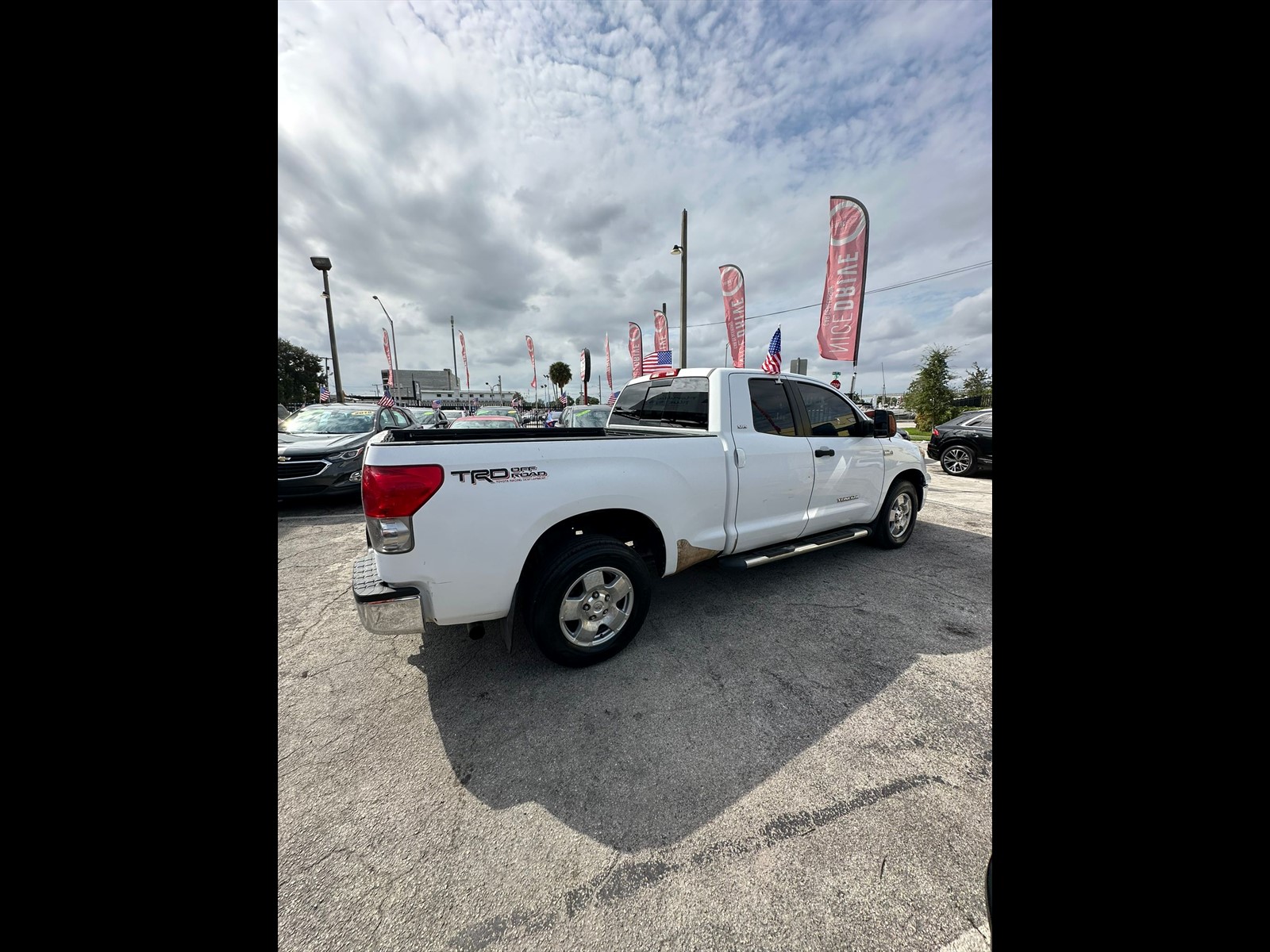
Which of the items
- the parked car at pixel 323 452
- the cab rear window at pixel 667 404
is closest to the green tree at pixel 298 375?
the parked car at pixel 323 452

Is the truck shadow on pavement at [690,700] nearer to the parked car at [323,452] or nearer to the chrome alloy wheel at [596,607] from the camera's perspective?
the chrome alloy wheel at [596,607]

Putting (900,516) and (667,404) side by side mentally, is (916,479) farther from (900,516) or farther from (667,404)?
(667,404)

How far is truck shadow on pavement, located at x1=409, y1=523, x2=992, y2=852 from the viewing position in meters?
2.03

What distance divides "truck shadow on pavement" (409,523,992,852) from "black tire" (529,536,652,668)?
6.5 inches

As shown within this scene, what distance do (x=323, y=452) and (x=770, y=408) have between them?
6806 millimetres

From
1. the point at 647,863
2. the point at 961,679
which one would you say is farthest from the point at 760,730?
the point at 961,679

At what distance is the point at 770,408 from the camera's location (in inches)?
155

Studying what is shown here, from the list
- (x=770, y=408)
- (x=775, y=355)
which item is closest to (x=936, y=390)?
(x=775, y=355)

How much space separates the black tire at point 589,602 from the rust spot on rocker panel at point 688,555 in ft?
1.17

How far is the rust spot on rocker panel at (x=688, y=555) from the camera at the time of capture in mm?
3262
